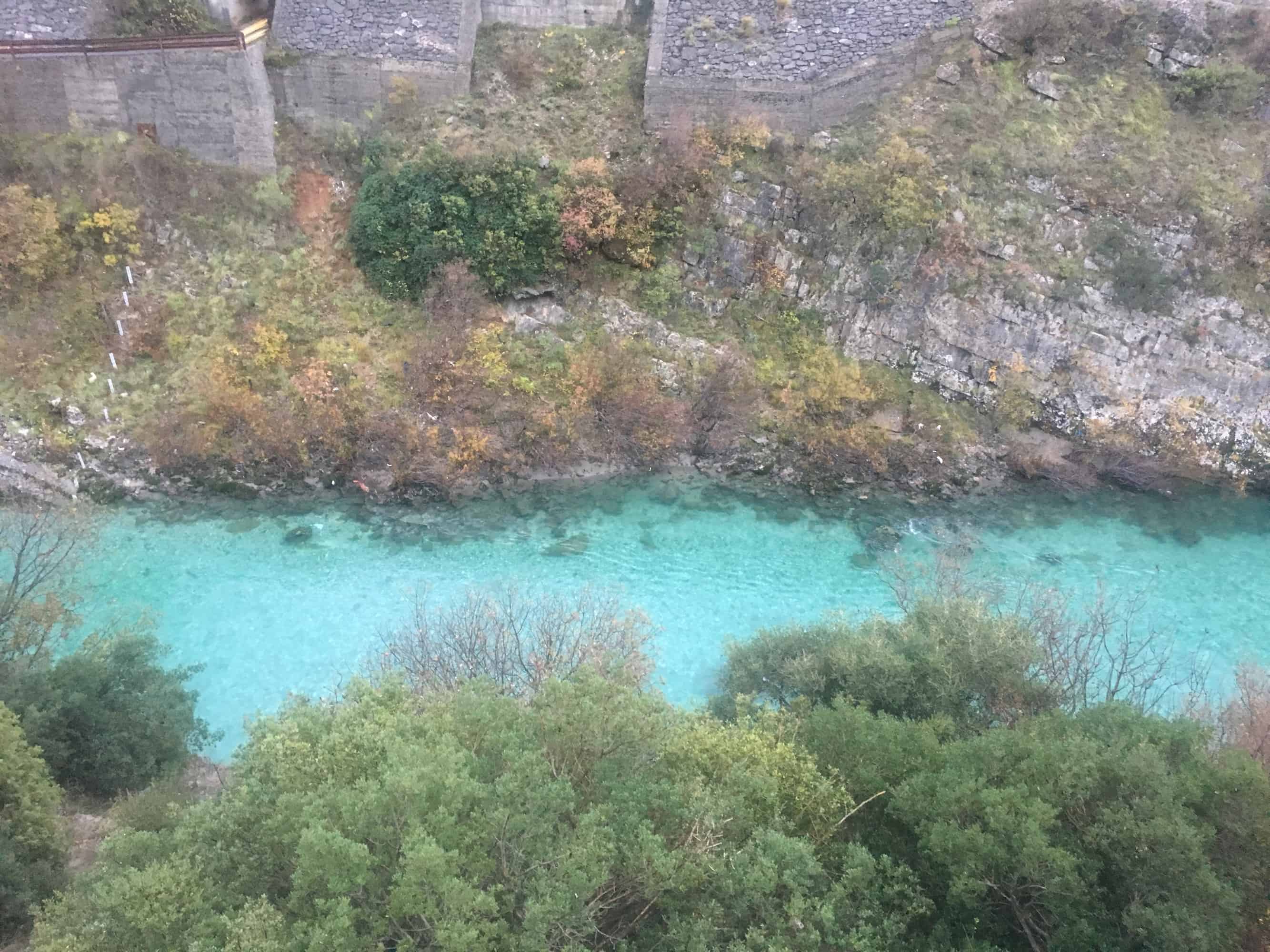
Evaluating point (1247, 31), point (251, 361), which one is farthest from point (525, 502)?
point (1247, 31)

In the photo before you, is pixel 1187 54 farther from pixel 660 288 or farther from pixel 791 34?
pixel 660 288

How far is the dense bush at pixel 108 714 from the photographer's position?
40.9 ft

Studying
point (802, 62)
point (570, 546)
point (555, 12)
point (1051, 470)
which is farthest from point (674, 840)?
point (555, 12)

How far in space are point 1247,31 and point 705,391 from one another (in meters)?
17.6

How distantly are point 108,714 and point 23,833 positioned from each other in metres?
2.89

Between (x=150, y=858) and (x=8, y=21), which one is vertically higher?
(x=8, y=21)

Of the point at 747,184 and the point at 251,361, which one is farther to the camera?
the point at 747,184

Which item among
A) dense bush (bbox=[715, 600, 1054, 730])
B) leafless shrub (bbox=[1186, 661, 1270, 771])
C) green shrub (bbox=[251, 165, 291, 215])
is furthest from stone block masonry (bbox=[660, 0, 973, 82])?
leafless shrub (bbox=[1186, 661, 1270, 771])

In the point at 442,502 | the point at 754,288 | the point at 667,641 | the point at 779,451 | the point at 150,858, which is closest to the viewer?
Result: the point at 150,858

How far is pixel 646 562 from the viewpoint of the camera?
18984 mm

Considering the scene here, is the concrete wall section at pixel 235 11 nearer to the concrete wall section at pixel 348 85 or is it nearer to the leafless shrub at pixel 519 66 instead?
the concrete wall section at pixel 348 85

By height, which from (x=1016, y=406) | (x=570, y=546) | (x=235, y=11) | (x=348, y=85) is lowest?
(x=570, y=546)

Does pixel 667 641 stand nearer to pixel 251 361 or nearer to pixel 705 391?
pixel 705 391

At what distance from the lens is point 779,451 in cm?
2183
